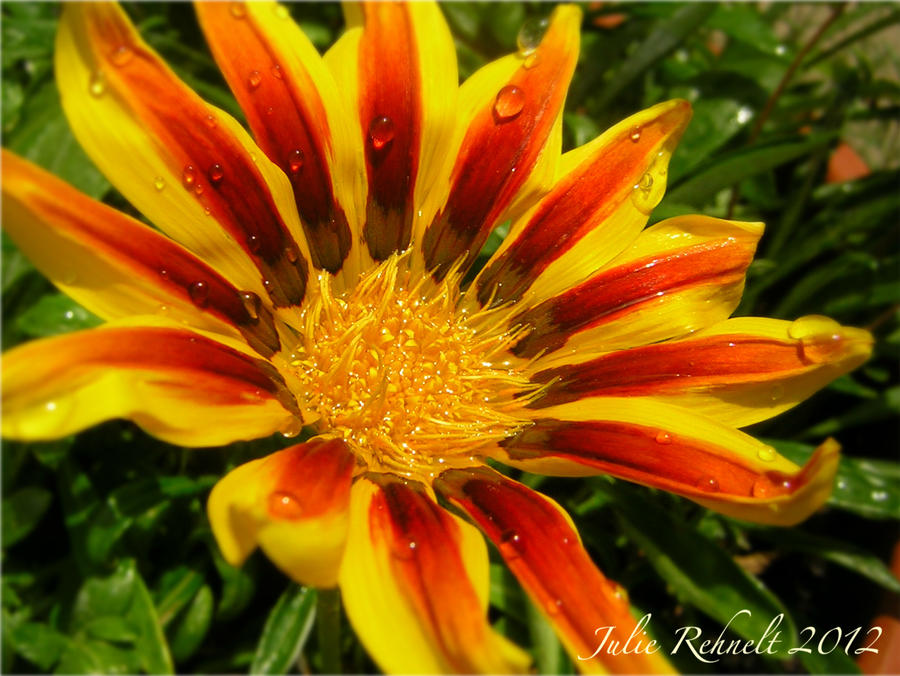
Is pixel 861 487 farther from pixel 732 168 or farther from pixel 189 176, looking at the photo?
pixel 189 176

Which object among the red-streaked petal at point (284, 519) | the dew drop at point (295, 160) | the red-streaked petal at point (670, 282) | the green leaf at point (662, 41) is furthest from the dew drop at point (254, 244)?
the green leaf at point (662, 41)

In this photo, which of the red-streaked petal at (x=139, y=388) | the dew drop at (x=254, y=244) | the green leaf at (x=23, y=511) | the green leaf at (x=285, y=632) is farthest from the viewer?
the green leaf at (x=23, y=511)

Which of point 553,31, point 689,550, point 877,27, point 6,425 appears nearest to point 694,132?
point 877,27

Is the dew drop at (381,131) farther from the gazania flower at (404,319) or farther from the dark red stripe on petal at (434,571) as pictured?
the dark red stripe on petal at (434,571)

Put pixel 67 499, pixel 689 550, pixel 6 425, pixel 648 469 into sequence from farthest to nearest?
1. pixel 67 499
2. pixel 689 550
3. pixel 648 469
4. pixel 6 425

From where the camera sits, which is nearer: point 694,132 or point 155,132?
point 155,132

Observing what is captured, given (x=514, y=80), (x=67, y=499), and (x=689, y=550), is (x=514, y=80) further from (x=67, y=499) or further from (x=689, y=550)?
(x=67, y=499)
